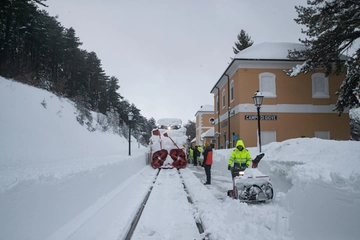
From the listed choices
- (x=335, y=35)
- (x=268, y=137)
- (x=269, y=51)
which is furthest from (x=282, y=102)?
(x=335, y=35)

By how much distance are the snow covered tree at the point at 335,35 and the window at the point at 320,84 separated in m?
5.19

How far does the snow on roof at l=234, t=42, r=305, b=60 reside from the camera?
20602mm

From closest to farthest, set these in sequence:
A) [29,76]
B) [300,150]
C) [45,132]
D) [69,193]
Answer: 1. [69,193]
2. [300,150]
3. [45,132]
4. [29,76]

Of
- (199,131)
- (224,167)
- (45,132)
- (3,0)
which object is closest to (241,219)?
(224,167)

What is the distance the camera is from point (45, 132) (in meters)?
16.4

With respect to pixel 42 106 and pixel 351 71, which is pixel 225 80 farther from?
pixel 42 106

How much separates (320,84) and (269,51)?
5052mm

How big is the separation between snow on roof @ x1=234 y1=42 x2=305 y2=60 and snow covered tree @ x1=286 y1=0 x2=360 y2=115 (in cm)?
452

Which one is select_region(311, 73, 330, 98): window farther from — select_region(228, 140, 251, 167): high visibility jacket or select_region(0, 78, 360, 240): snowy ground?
select_region(228, 140, 251, 167): high visibility jacket

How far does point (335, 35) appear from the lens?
13.7 m

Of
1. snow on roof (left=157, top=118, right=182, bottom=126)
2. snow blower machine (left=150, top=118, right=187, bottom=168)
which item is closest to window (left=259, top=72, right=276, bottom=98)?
snow on roof (left=157, top=118, right=182, bottom=126)

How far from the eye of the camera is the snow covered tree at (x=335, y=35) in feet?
42.0

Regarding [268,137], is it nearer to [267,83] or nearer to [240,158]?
[267,83]

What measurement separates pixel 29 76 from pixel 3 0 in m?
8.92
